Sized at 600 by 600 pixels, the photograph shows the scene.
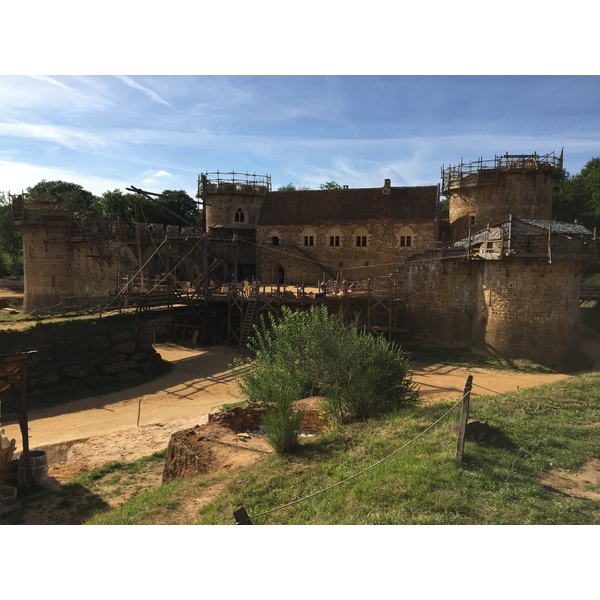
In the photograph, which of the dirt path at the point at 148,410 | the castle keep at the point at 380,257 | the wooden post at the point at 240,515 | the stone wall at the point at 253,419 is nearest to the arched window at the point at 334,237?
the castle keep at the point at 380,257

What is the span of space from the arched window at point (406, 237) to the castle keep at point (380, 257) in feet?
0.29

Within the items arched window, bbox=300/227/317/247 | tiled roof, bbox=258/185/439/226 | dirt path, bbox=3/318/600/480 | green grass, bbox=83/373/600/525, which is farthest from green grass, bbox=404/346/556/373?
arched window, bbox=300/227/317/247

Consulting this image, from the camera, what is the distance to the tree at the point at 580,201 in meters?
32.4

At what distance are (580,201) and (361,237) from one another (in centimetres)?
1920

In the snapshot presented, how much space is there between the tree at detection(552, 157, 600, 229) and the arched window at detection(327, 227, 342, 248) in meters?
17.8

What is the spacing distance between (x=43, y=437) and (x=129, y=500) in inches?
235

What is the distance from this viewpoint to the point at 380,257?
27656mm

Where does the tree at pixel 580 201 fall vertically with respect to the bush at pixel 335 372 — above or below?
above

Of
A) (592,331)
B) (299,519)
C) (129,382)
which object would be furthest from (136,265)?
(592,331)

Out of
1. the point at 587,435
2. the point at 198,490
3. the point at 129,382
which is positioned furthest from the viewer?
the point at 129,382

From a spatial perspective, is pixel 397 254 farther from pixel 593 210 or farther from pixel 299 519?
pixel 299 519

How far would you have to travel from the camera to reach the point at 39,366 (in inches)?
622

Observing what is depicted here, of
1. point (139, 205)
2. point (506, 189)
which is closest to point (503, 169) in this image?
point (506, 189)

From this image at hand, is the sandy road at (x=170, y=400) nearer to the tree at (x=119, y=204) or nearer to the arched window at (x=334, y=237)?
the arched window at (x=334, y=237)
